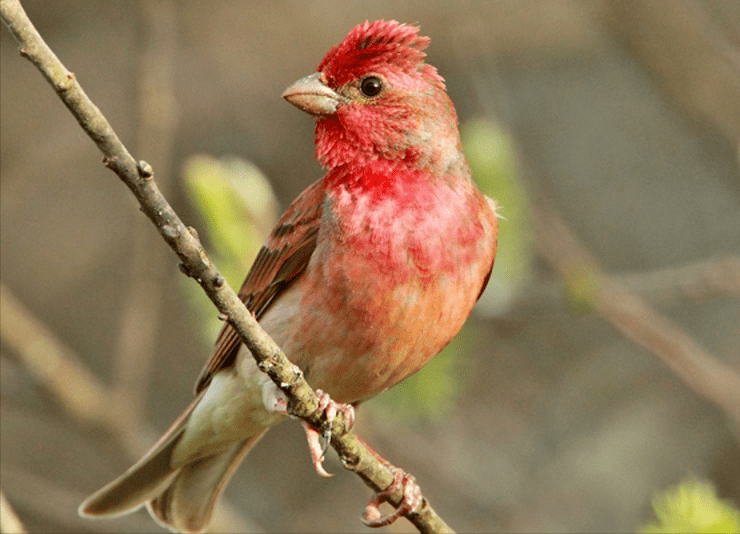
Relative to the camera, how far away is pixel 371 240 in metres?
4.12

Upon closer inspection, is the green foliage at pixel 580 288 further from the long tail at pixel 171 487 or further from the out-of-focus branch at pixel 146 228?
the out-of-focus branch at pixel 146 228

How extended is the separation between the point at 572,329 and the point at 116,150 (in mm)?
6616

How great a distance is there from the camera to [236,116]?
8766mm

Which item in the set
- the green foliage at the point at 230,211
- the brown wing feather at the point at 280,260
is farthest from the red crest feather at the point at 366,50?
the green foliage at the point at 230,211

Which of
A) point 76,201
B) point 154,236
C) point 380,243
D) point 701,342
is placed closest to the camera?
point 380,243

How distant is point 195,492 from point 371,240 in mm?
2150

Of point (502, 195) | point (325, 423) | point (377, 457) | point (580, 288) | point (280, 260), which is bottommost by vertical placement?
point (580, 288)

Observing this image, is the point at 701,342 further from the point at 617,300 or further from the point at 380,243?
the point at 380,243

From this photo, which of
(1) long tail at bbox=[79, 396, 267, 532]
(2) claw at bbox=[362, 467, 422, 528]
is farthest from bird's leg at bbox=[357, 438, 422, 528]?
(1) long tail at bbox=[79, 396, 267, 532]

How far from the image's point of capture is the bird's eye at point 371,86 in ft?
14.7

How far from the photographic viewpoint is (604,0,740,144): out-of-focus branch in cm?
723

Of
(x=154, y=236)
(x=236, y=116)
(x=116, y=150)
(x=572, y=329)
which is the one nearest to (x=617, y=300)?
(x=572, y=329)

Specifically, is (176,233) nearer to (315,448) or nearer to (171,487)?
(315,448)

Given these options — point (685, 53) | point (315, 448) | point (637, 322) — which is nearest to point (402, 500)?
point (315, 448)
